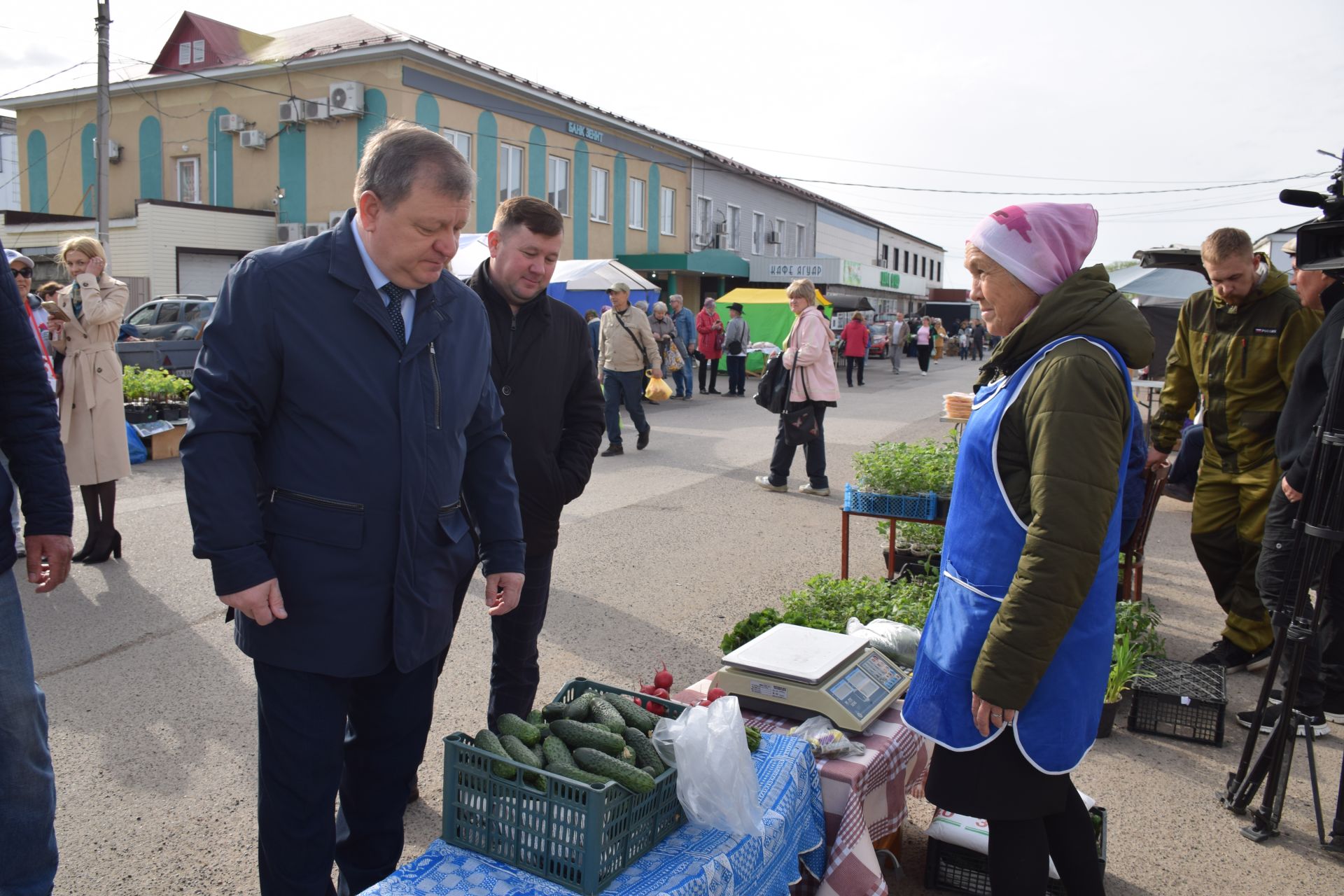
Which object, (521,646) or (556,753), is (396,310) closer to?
(556,753)

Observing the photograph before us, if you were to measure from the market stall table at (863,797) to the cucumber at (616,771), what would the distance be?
87 centimetres

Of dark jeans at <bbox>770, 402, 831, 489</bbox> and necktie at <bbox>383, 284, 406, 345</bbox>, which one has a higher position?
necktie at <bbox>383, 284, 406, 345</bbox>

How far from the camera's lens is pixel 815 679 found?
3166mm

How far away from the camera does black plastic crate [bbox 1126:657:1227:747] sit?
4465 mm

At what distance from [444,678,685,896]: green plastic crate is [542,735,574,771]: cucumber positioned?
0.10 metres

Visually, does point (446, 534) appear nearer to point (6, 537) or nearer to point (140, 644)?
point (6, 537)

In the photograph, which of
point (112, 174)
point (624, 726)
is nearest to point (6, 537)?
point (624, 726)

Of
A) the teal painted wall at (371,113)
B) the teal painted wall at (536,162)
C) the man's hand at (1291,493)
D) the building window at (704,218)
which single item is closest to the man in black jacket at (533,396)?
the man's hand at (1291,493)

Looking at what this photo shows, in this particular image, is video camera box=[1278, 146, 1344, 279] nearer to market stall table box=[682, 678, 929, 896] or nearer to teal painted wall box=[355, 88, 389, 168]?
market stall table box=[682, 678, 929, 896]

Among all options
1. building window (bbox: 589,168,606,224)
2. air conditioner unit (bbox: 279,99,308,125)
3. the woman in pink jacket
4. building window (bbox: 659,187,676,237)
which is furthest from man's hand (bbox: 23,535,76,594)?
building window (bbox: 659,187,676,237)

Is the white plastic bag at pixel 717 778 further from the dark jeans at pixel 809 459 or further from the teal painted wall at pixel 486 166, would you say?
the teal painted wall at pixel 486 166

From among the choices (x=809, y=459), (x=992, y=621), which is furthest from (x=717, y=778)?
(x=809, y=459)

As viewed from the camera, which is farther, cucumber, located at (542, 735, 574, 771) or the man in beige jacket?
the man in beige jacket

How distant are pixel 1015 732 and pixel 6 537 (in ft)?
8.17
